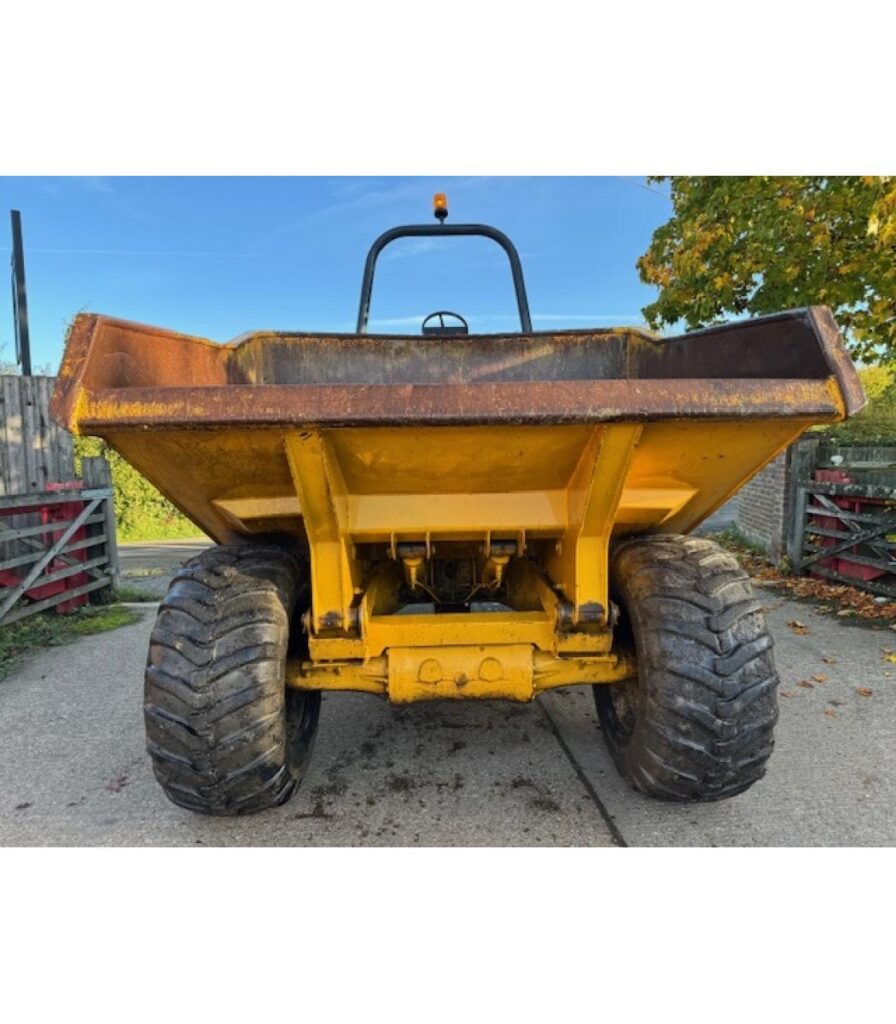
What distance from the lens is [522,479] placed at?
6.99 feet

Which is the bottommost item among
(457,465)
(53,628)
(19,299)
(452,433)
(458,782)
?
(53,628)

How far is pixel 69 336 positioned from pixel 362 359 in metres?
1.85

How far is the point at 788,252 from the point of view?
21.5 feet

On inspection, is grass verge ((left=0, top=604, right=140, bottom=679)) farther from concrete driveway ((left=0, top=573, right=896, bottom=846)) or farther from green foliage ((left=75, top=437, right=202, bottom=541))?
green foliage ((left=75, top=437, right=202, bottom=541))

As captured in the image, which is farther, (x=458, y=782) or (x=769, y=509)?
(x=769, y=509)

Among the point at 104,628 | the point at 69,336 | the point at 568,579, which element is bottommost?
the point at 104,628

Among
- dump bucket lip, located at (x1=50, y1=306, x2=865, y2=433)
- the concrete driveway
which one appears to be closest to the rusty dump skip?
dump bucket lip, located at (x1=50, y1=306, x2=865, y2=433)

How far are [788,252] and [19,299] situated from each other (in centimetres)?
755

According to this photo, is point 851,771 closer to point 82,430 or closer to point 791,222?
point 82,430

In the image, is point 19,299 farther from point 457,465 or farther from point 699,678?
point 699,678

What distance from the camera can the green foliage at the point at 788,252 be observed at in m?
6.22

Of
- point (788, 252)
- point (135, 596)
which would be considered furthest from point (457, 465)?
point (788, 252)

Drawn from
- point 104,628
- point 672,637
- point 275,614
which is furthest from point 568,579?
point 104,628

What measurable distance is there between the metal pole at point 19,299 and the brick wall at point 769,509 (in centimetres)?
713
